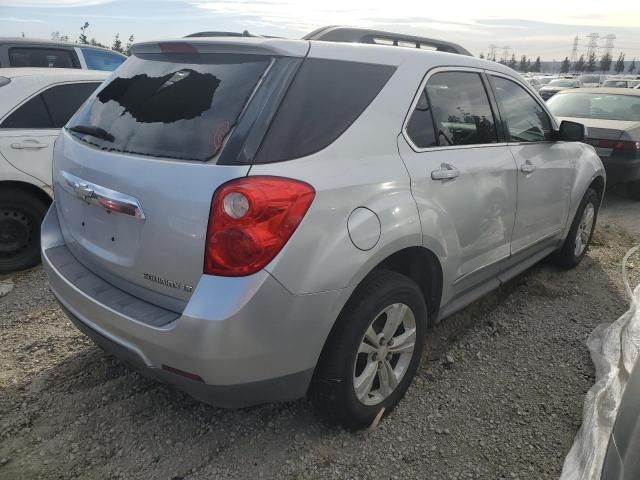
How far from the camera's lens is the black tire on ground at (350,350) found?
2.21 meters

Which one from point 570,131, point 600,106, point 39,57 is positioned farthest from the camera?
point 600,106

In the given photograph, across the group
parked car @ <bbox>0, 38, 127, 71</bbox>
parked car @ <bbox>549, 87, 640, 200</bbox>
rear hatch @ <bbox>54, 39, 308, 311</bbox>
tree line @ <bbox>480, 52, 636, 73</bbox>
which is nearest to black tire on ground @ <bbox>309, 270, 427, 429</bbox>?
rear hatch @ <bbox>54, 39, 308, 311</bbox>

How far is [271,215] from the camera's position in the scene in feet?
6.26

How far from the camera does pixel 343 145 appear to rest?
7.19 feet

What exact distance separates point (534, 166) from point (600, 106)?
547 centimetres

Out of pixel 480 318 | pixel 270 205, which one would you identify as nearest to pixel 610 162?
pixel 480 318

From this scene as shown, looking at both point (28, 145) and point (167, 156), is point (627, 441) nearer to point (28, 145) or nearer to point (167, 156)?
point (167, 156)

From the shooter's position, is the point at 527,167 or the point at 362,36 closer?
the point at 362,36

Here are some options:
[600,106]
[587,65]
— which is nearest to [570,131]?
[600,106]

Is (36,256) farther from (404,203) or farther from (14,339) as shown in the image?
(404,203)

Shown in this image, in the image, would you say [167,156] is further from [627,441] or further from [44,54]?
[44,54]

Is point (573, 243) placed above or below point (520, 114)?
below

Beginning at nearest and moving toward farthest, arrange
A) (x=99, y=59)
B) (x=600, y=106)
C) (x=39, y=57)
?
(x=39, y=57) → (x=99, y=59) → (x=600, y=106)

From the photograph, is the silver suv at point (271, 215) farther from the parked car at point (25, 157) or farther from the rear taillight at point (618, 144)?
Answer: the rear taillight at point (618, 144)
